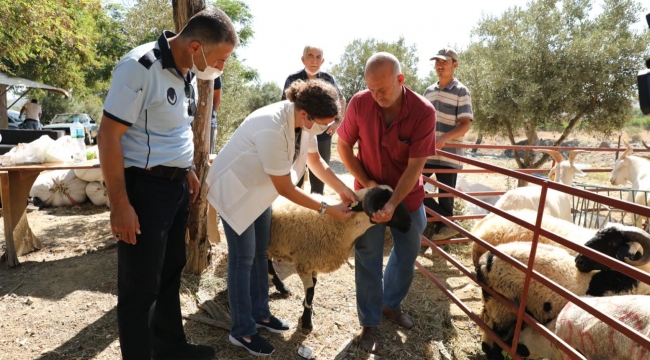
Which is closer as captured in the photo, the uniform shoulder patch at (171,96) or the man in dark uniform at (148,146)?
the man in dark uniform at (148,146)

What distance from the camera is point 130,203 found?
234cm

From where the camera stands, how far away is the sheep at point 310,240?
145 inches

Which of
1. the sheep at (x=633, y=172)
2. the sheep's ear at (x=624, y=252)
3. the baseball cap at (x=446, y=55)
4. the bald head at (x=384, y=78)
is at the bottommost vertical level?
the sheep's ear at (x=624, y=252)

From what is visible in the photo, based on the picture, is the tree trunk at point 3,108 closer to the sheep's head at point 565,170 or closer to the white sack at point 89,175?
the white sack at point 89,175

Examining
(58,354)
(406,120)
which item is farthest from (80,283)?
(406,120)

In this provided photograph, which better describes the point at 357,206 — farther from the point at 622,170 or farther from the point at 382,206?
the point at 622,170

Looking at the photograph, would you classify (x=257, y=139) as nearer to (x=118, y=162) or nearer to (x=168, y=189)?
(x=168, y=189)

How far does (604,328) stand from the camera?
2344mm

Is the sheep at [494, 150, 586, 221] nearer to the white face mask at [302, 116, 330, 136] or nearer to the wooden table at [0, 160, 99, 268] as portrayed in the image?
the white face mask at [302, 116, 330, 136]

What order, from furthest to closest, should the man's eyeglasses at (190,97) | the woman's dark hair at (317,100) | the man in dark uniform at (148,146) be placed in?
the woman's dark hair at (317,100), the man's eyeglasses at (190,97), the man in dark uniform at (148,146)

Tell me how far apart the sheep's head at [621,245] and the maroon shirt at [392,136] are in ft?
4.22

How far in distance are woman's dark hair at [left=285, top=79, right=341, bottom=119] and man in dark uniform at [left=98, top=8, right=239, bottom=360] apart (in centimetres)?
53

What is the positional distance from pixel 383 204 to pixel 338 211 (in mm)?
353

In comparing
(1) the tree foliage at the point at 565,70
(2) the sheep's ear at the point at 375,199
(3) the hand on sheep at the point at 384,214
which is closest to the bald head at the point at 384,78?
(2) the sheep's ear at the point at 375,199
